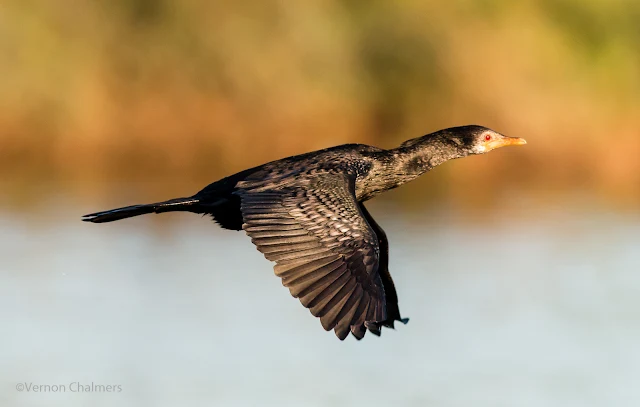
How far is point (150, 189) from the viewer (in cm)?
1778

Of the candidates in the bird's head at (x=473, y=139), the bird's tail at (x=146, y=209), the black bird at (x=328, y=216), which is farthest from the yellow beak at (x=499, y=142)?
the bird's tail at (x=146, y=209)

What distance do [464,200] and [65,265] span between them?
719cm

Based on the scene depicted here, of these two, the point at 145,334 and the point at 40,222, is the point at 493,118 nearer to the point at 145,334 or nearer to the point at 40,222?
the point at 40,222

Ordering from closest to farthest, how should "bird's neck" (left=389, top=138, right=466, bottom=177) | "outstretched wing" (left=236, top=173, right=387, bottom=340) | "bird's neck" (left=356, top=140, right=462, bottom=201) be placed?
"outstretched wing" (left=236, top=173, right=387, bottom=340) → "bird's neck" (left=356, top=140, right=462, bottom=201) → "bird's neck" (left=389, top=138, right=466, bottom=177)

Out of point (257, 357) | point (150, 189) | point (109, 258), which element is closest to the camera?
point (257, 357)

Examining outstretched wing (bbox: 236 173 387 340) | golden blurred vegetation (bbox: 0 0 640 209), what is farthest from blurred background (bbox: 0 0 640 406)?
outstretched wing (bbox: 236 173 387 340)

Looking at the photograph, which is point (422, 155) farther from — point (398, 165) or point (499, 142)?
point (499, 142)

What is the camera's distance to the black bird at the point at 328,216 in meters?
6.99

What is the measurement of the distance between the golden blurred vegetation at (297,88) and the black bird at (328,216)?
10.1 m

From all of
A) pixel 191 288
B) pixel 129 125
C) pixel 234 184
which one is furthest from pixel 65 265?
pixel 234 184

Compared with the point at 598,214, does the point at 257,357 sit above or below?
below

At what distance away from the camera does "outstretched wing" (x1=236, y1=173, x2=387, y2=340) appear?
6934 millimetres

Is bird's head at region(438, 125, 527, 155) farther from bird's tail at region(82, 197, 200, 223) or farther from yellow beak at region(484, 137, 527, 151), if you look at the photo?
bird's tail at region(82, 197, 200, 223)

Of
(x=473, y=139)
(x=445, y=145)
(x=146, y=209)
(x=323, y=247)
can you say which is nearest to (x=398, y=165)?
(x=445, y=145)
